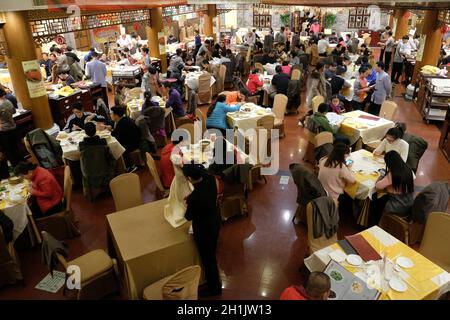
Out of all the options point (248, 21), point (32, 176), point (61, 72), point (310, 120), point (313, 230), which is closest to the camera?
point (313, 230)

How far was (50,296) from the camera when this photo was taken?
13.7ft

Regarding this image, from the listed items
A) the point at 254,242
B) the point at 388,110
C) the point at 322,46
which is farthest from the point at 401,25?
the point at 254,242

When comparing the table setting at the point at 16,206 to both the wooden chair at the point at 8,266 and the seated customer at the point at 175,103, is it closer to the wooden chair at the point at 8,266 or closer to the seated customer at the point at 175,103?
the wooden chair at the point at 8,266

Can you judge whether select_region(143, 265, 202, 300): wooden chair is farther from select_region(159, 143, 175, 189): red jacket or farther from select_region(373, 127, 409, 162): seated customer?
select_region(373, 127, 409, 162): seated customer

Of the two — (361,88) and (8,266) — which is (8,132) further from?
(361,88)

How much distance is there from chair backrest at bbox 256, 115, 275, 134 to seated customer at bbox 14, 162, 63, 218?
4111mm

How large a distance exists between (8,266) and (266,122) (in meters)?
5.21

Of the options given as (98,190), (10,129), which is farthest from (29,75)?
(98,190)

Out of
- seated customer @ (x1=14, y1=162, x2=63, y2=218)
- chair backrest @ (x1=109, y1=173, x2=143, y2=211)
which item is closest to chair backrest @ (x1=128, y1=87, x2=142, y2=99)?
seated customer @ (x1=14, y1=162, x2=63, y2=218)

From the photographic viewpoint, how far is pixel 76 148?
20.4 ft

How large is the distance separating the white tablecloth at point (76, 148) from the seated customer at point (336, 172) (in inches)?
140

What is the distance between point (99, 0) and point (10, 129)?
3030 mm

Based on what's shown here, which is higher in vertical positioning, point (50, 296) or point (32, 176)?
point (32, 176)
